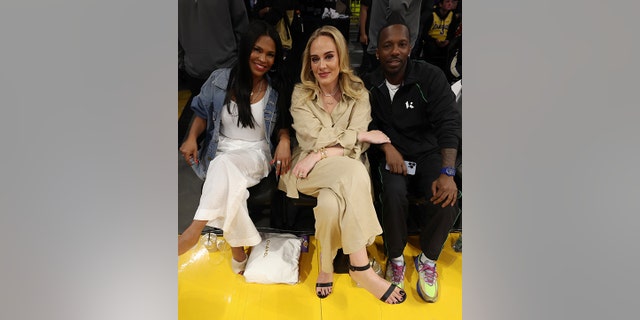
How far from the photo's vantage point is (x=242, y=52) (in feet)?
8.72

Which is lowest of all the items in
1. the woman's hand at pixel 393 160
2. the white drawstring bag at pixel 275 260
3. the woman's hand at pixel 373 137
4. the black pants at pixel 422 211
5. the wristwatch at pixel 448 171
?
the white drawstring bag at pixel 275 260

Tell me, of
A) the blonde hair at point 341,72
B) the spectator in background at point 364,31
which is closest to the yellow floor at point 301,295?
the blonde hair at point 341,72

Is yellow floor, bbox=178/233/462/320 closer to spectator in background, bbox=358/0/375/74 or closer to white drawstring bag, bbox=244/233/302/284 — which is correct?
white drawstring bag, bbox=244/233/302/284

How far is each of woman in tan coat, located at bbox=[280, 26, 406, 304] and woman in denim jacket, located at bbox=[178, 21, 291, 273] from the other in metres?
0.11

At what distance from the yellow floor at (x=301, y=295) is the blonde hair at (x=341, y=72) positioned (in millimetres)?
681

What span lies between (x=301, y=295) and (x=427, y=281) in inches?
22.5

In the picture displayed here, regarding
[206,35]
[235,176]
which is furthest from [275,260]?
[206,35]

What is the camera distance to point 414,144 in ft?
8.77

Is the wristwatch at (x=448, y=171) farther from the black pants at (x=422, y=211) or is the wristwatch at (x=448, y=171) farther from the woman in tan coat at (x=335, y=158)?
the woman in tan coat at (x=335, y=158)

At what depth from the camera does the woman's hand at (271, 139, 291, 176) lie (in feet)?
8.73

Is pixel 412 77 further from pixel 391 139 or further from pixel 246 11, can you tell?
pixel 246 11

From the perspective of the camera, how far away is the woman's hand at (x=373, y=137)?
8.62 ft

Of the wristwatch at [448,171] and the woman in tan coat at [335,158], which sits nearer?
the woman in tan coat at [335,158]

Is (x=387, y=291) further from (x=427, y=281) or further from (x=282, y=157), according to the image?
(x=282, y=157)
